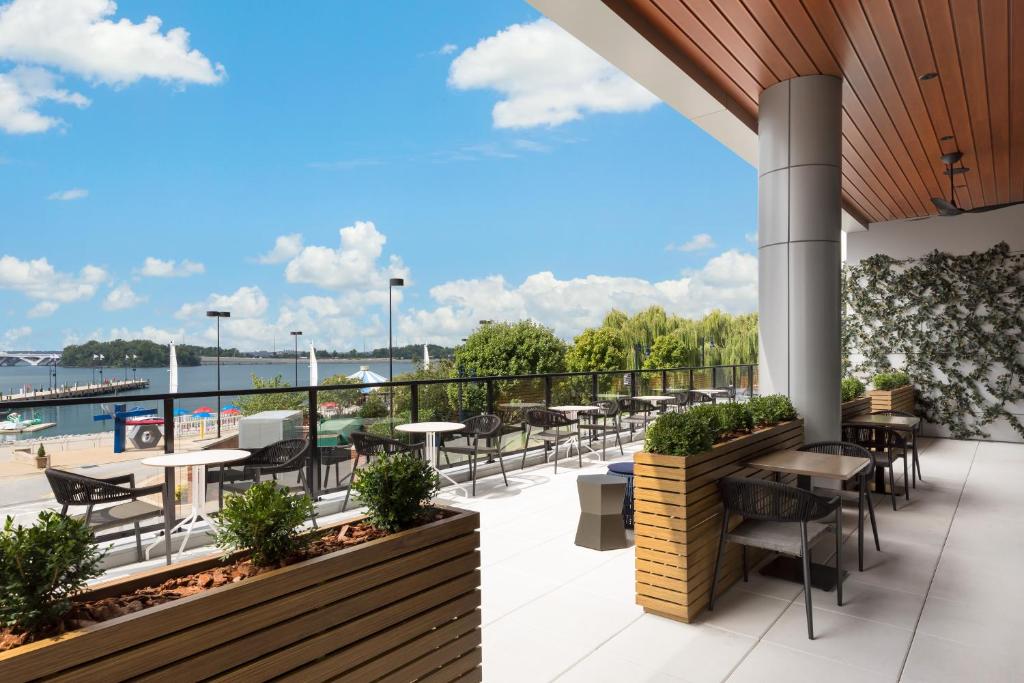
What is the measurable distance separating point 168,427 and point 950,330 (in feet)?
36.3

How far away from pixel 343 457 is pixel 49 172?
14533 centimetres

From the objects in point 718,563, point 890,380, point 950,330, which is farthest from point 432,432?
point 950,330

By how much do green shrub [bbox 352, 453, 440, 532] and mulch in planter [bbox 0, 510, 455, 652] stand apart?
0.19 ft

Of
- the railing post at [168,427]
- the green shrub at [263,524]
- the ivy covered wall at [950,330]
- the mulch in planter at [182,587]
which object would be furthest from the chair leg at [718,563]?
the ivy covered wall at [950,330]

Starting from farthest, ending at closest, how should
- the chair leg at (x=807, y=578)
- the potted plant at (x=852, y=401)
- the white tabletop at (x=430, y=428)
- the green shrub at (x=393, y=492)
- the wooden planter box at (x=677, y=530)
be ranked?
the potted plant at (x=852, y=401) < the white tabletop at (x=430, y=428) < the wooden planter box at (x=677, y=530) < the chair leg at (x=807, y=578) < the green shrub at (x=393, y=492)

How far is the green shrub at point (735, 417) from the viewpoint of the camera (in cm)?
404

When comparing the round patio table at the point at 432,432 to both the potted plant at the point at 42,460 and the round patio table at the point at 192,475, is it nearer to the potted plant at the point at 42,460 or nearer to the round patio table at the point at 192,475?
the round patio table at the point at 192,475

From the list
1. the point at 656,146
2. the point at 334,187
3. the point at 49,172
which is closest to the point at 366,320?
the point at 334,187

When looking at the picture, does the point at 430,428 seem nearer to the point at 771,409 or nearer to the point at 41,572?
the point at 771,409

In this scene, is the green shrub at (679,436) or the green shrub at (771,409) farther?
the green shrub at (771,409)

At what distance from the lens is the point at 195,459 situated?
13.9 ft

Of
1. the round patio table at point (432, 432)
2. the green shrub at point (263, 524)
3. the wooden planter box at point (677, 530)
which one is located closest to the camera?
the green shrub at point (263, 524)

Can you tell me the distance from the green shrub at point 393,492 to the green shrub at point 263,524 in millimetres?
Result: 277

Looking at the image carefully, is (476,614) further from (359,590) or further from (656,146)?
(656,146)
